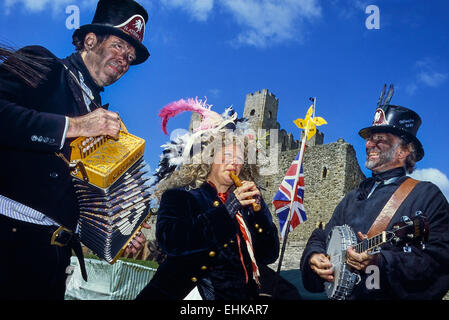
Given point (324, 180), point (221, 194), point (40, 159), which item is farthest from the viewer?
point (324, 180)

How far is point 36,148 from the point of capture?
301 centimetres

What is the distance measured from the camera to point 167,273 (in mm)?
3066

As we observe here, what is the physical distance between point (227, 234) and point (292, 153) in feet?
64.7

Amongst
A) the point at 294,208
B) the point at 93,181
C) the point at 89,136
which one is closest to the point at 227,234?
the point at 93,181

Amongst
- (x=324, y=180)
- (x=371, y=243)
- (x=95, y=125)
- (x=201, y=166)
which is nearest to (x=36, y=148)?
(x=95, y=125)

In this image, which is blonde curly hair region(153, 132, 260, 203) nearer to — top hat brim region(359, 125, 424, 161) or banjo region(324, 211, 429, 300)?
banjo region(324, 211, 429, 300)

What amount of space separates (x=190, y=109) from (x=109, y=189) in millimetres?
1219

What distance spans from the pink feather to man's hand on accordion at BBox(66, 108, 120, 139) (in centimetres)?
69

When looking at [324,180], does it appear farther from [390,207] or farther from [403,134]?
[390,207]

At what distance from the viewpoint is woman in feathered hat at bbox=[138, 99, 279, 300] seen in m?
2.98

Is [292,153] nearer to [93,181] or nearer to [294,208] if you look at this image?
[294,208]

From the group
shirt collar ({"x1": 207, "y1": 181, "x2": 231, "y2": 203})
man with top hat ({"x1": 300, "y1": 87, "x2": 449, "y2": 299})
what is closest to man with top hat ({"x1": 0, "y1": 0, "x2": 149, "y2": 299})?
shirt collar ({"x1": 207, "y1": 181, "x2": 231, "y2": 203})

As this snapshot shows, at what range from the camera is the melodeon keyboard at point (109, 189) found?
125 inches

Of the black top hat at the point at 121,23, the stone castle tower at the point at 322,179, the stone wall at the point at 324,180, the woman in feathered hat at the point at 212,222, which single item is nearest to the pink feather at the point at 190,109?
the woman in feathered hat at the point at 212,222
